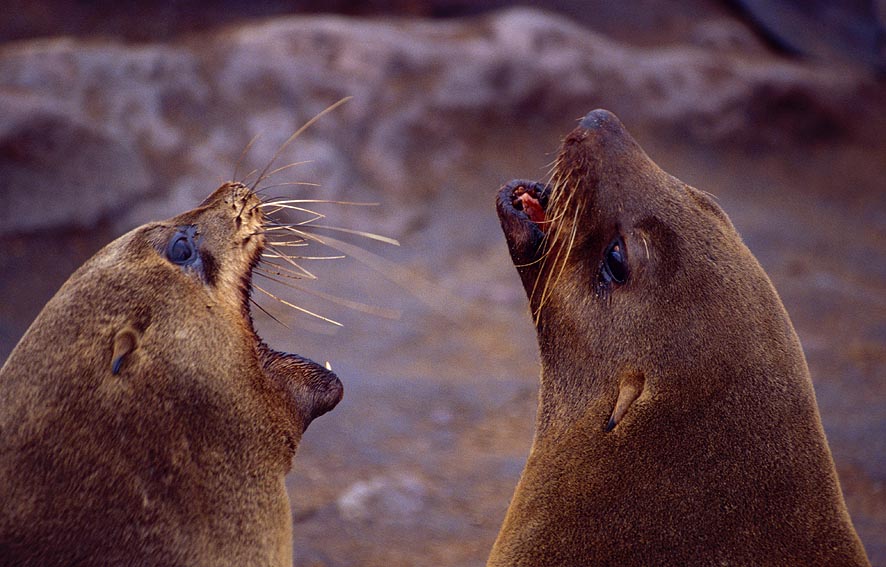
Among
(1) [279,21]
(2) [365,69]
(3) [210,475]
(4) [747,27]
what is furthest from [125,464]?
(4) [747,27]

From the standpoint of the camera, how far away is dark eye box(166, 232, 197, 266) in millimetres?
2996

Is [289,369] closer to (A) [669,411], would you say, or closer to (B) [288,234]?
(A) [669,411]

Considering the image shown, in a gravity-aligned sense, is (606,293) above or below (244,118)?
below

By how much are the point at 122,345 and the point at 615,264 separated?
1.65 m

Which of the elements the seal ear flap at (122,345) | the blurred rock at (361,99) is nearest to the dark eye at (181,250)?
the seal ear flap at (122,345)

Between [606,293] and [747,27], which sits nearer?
[606,293]

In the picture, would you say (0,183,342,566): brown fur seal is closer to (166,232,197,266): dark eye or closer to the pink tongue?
(166,232,197,266): dark eye

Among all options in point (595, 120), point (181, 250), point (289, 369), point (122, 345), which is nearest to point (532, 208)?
point (595, 120)

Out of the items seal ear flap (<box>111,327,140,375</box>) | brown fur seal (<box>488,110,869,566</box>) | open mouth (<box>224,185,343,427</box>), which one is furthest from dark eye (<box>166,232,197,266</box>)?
brown fur seal (<box>488,110,869,566</box>)

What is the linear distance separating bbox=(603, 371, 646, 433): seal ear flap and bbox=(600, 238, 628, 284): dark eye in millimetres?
344

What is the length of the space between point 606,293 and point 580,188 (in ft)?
1.42

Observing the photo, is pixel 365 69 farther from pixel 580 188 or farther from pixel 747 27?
pixel 580 188

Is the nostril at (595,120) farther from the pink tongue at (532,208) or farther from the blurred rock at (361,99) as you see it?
the blurred rock at (361,99)

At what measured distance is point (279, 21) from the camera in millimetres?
10000
